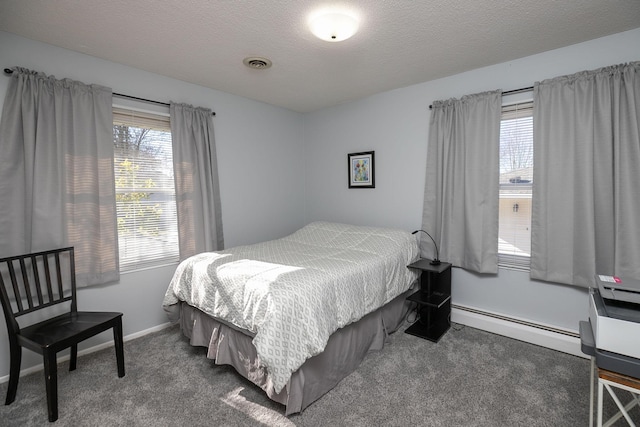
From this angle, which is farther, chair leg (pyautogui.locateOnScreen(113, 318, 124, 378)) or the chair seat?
chair leg (pyautogui.locateOnScreen(113, 318, 124, 378))

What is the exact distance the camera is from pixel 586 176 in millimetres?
2305

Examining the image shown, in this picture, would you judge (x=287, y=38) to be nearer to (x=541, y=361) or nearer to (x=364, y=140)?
(x=364, y=140)

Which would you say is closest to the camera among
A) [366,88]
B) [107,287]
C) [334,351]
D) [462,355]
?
[334,351]

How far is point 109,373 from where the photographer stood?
225cm

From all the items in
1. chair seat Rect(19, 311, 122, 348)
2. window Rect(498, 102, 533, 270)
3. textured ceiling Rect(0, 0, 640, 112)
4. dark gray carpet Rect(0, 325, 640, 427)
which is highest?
textured ceiling Rect(0, 0, 640, 112)

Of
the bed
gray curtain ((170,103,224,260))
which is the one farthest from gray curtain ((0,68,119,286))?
the bed

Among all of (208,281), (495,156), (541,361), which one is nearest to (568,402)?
(541,361)

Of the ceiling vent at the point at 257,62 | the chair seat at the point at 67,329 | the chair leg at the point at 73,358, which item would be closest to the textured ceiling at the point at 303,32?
the ceiling vent at the point at 257,62

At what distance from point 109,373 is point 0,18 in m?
2.50

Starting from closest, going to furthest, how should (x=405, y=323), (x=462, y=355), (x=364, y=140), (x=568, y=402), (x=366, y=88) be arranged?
(x=568, y=402)
(x=462, y=355)
(x=405, y=323)
(x=366, y=88)
(x=364, y=140)

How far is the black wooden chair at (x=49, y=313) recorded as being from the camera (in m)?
1.80

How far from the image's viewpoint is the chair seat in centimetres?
184

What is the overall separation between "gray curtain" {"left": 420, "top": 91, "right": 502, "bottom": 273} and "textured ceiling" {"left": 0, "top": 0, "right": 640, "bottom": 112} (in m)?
0.41

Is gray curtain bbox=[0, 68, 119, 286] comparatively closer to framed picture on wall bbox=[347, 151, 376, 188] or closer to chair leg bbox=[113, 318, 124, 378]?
chair leg bbox=[113, 318, 124, 378]
